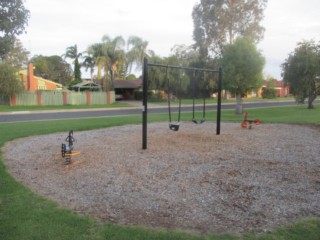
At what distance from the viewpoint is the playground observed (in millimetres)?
4332

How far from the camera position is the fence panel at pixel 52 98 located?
110 feet

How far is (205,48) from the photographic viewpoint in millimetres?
42500

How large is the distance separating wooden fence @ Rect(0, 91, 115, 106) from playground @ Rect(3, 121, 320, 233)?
2456cm

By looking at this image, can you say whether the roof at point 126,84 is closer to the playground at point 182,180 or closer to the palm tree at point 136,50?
the palm tree at point 136,50

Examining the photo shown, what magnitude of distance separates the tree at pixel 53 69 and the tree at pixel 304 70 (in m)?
57.3

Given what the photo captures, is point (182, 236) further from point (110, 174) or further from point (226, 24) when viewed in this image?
point (226, 24)

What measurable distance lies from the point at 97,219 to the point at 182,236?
47.9 inches

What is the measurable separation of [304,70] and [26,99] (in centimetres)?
2702

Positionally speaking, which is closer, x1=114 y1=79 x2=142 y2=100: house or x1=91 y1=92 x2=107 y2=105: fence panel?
x1=91 y1=92 x2=107 y2=105: fence panel

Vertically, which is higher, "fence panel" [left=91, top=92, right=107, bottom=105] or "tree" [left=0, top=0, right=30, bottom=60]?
"tree" [left=0, top=0, right=30, bottom=60]

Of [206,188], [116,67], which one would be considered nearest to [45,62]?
[116,67]

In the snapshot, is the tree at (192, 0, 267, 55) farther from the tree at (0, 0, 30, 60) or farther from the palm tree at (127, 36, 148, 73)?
the tree at (0, 0, 30, 60)

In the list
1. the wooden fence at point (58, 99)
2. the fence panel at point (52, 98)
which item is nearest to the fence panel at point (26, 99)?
the wooden fence at point (58, 99)

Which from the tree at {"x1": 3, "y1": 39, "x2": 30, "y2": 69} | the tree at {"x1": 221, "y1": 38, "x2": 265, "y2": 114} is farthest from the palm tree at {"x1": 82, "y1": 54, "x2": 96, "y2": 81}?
the tree at {"x1": 221, "y1": 38, "x2": 265, "y2": 114}
